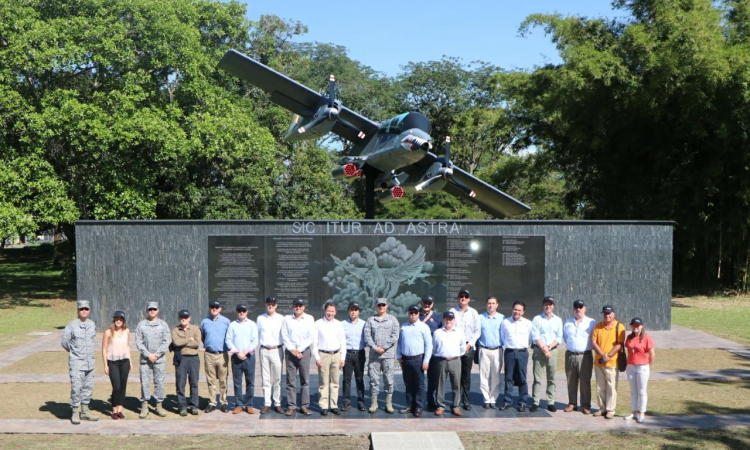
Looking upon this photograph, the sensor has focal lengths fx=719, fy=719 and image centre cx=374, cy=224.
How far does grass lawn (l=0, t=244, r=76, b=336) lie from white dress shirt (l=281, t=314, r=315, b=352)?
9714mm

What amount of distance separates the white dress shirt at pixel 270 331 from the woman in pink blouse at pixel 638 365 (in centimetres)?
447

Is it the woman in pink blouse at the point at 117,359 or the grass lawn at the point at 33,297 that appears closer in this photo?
the woman in pink blouse at the point at 117,359

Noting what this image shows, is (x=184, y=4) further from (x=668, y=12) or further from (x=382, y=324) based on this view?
(x=382, y=324)

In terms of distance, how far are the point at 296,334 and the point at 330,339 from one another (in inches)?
17.5

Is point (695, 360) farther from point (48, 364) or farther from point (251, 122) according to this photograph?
point (251, 122)

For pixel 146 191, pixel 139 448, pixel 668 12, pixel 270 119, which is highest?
pixel 668 12

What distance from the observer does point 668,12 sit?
74.9 feet

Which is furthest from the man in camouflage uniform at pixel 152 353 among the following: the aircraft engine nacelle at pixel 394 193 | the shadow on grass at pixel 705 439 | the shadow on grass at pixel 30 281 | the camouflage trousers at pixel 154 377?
the shadow on grass at pixel 30 281

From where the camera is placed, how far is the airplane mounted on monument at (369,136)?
48.2 ft

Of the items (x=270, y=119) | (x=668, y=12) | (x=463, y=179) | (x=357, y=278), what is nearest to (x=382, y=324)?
(x=357, y=278)

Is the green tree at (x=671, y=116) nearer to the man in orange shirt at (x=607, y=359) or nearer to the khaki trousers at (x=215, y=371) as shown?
the man in orange shirt at (x=607, y=359)

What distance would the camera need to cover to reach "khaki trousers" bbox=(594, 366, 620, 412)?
9047 mm

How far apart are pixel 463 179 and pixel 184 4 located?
42.0 feet

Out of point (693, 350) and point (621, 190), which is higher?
point (621, 190)
